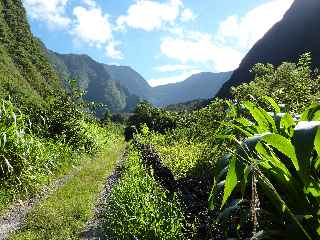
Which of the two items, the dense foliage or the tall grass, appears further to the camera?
the tall grass

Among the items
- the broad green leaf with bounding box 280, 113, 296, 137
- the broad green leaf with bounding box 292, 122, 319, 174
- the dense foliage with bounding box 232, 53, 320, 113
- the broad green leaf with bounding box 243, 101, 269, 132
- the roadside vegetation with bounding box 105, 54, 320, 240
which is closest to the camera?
the broad green leaf with bounding box 292, 122, 319, 174

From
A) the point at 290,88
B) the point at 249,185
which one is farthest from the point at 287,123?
the point at 290,88

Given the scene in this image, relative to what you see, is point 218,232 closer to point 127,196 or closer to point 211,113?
point 127,196

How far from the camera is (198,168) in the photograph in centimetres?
1109

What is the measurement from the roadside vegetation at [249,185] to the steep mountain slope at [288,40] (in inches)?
4430

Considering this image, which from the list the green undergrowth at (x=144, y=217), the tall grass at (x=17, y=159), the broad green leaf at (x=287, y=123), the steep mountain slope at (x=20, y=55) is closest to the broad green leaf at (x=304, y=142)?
the broad green leaf at (x=287, y=123)

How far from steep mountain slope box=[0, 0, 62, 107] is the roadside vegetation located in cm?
9733

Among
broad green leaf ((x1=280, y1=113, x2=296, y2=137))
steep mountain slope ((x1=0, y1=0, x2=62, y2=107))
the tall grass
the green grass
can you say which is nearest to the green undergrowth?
the green grass

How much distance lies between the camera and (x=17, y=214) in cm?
970

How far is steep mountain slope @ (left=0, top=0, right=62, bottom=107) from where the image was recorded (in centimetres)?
11006

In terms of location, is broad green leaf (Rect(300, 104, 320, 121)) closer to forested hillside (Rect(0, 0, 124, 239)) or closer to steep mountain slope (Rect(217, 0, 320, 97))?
forested hillside (Rect(0, 0, 124, 239))

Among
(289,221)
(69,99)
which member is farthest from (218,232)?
(69,99)

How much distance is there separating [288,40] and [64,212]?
13247 centimetres

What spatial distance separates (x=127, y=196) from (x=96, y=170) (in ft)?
28.9
